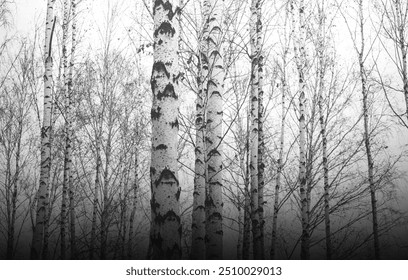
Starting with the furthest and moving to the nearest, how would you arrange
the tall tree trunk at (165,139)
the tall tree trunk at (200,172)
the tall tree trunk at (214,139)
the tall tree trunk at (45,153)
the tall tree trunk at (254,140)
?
the tall tree trunk at (45,153) → the tall tree trunk at (200,172) → the tall tree trunk at (254,140) → the tall tree trunk at (214,139) → the tall tree trunk at (165,139)

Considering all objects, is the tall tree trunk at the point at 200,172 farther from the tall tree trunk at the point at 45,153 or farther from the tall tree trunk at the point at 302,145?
the tall tree trunk at the point at 45,153

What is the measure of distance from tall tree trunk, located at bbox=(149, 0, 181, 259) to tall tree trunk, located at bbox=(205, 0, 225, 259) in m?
1.24

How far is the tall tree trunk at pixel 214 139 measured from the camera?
13.4 feet

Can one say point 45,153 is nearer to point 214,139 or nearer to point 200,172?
point 200,172

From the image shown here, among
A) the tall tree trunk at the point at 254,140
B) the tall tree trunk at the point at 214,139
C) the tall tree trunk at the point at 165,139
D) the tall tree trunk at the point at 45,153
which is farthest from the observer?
the tall tree trunk at the point at 45,153

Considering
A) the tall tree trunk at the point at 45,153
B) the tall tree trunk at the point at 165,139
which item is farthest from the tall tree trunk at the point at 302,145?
the tall tree trunk at the point at 45,153

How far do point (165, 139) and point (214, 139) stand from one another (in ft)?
6.20

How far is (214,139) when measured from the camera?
4395 mm

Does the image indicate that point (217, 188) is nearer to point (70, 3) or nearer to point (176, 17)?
point (176, 17)

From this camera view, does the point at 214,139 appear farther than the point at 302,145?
No

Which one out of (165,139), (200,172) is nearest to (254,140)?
(200,172)

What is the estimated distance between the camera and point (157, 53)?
2.77 meters

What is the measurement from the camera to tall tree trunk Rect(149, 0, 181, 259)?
7.90 feet

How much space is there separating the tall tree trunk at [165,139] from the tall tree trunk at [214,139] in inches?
48.8
